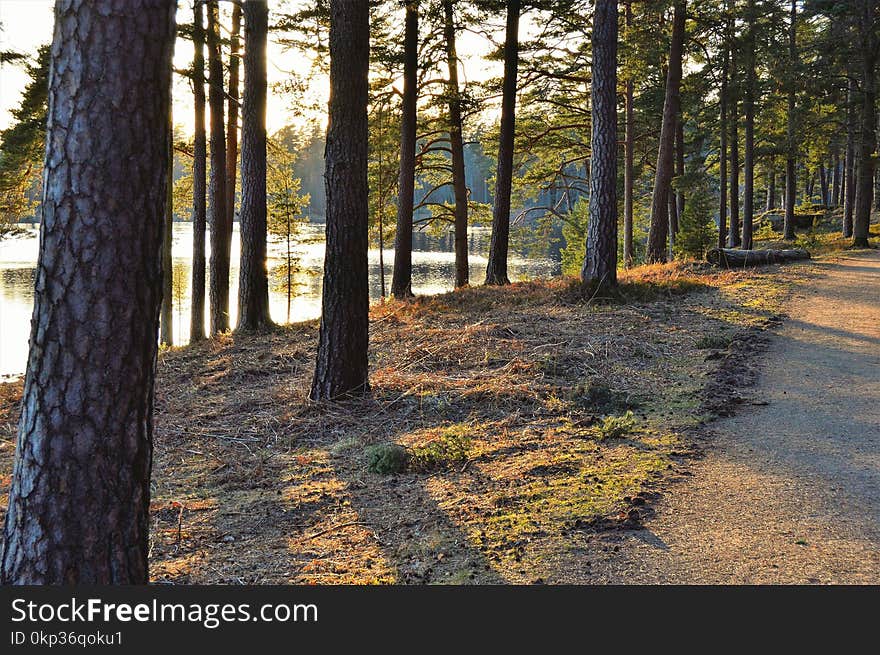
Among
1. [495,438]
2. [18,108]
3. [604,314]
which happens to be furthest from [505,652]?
[18,108]

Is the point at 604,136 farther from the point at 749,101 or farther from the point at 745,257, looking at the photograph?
the point at 749,101

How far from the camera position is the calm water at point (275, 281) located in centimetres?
2878

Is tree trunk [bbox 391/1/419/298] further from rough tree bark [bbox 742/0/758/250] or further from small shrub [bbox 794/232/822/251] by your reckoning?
small shrub [bbox 794/232/822/251]

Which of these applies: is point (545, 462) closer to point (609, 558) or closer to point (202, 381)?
point (609, 558)

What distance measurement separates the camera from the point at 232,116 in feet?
57.9

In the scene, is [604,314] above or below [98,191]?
below

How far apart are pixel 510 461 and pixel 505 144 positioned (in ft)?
41.8

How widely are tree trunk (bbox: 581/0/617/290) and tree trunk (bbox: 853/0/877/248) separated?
15497 millimetres

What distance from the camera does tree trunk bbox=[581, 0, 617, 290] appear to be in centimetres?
1159

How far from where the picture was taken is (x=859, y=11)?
22469 millimetres

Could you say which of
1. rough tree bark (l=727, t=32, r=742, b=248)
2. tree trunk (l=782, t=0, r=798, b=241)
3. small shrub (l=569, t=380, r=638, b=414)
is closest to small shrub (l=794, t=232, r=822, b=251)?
tree trunk (l=782, t=0, r=798, b=241)

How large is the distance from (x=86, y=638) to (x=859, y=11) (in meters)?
27.6

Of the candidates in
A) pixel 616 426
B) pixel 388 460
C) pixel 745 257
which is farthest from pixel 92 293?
pixel 745 257

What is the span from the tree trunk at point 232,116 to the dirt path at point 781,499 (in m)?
12.3
